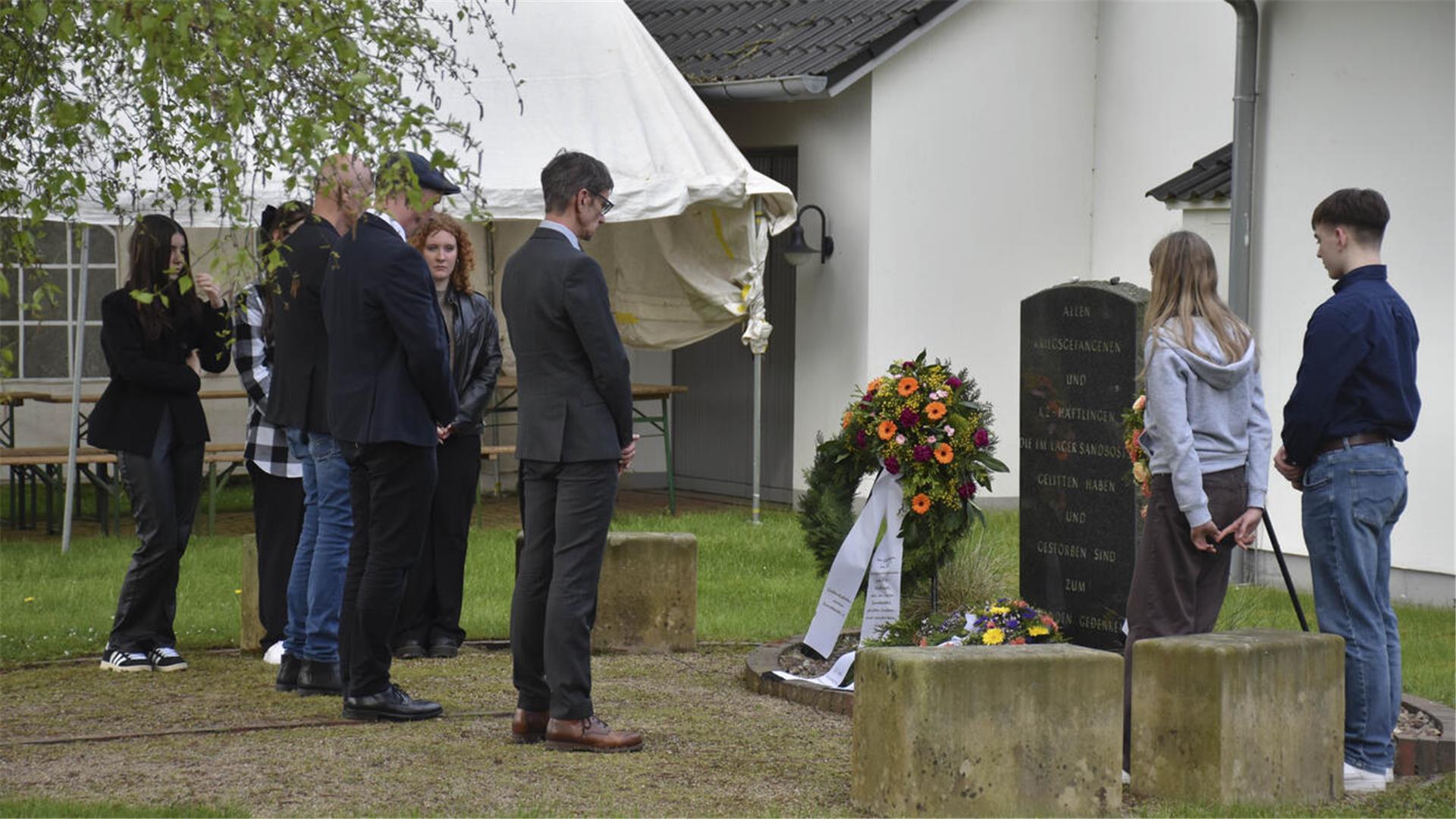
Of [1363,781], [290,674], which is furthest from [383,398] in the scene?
[1363,781]

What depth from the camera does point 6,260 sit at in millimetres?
5391

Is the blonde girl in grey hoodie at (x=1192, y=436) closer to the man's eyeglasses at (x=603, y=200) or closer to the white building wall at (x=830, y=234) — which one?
the man's eyeglasses at (x=603, y=200)

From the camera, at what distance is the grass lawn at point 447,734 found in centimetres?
591

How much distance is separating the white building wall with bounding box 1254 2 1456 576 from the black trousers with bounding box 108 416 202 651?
6.67 metres

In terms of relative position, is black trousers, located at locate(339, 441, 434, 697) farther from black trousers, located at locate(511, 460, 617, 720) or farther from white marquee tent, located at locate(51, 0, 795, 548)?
white marquee tent, located at locate(51, 0, 795, 548)

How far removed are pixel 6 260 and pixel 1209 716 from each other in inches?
149

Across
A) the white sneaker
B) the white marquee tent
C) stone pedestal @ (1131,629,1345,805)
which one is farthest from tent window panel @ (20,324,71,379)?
the white sneaker

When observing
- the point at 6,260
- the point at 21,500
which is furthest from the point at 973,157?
the point at 6,260

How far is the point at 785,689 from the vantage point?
7934 millimetres

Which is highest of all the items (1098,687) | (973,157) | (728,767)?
(973,157)

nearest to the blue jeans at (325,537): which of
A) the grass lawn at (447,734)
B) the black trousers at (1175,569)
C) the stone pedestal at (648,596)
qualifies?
the grass lawn at (447,734)

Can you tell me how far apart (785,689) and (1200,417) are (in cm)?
240

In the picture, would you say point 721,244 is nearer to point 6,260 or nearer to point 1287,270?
point 1287,270

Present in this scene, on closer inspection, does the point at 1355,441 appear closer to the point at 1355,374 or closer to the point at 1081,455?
the point at 1355,374
